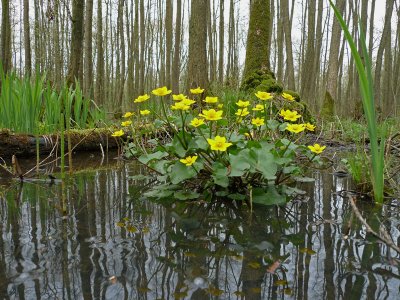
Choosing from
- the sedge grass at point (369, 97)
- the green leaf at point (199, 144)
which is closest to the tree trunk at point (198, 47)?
the green leaf at point (199, 144)

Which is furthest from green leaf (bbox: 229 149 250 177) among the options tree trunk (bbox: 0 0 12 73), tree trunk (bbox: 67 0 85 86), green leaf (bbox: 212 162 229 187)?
tree trunk (bbox: 0 0 12 73)

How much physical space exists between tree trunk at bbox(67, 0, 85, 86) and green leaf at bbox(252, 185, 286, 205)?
304cm

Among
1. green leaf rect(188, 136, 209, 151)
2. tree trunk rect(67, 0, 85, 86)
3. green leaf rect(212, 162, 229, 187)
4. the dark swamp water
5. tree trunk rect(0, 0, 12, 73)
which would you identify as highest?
tree trunk rect(0, 0, 12, 73)

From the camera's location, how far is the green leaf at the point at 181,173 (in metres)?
1.40

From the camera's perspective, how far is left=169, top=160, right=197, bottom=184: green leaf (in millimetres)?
1403

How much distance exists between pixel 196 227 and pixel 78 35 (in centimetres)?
342

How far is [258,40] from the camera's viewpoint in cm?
562

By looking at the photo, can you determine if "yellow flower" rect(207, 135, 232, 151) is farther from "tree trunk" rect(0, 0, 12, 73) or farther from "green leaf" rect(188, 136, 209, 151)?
"tree trunk" rect(0, 0, 12, 73)

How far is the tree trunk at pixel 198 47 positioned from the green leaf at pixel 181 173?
4250 millimetres

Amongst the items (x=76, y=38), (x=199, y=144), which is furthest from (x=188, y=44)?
(x=199, y=144)

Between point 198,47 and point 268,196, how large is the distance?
471cm

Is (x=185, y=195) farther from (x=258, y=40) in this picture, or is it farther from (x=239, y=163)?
(x=258, y=40)

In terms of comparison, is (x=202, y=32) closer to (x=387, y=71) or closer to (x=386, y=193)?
(x=386, y=193)

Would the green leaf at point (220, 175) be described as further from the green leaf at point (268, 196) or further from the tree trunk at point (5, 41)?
the tree trunk at point (5, 41)
